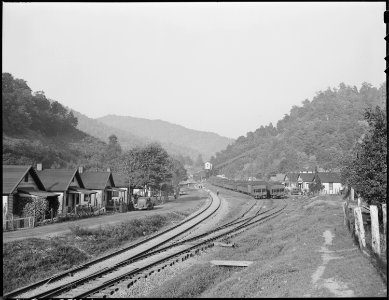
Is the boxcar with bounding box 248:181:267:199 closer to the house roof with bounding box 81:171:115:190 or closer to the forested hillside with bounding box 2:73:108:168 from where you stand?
the house roof with bounding box 81:171:115:190

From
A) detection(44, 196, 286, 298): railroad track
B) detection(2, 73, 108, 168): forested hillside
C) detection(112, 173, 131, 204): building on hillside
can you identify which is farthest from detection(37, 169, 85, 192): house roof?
detection(2, 73, 108, 168): forested hillside

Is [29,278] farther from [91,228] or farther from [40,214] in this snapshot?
[40,214]

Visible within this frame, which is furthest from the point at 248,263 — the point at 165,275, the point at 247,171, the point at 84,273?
the point at 247,171

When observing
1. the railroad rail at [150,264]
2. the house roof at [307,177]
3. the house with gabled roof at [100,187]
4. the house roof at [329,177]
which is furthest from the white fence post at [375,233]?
the house roof at [307,177]

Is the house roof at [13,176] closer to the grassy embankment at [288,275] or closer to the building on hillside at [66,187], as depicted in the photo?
the building on hillside at [66,187]

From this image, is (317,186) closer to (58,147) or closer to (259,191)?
(259,191)

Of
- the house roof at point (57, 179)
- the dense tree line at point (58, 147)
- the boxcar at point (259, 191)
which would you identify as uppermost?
the dense tree line at point (58, 147)
